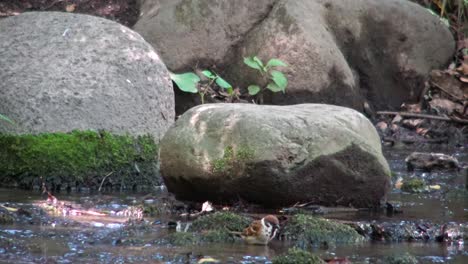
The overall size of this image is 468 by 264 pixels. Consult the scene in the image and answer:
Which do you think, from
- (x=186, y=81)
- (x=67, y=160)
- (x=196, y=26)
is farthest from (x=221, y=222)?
(x=196, y=26)

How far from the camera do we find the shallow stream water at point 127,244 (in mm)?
4402

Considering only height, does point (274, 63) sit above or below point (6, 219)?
above

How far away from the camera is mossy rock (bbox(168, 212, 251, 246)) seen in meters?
4.84

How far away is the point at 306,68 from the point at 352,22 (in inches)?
50.7

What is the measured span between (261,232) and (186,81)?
169 inches

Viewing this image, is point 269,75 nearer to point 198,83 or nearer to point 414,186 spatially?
point 198,83

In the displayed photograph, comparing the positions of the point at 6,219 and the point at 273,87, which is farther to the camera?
the point at 273,87

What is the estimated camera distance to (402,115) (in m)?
10.9

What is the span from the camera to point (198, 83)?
A: 9797mm

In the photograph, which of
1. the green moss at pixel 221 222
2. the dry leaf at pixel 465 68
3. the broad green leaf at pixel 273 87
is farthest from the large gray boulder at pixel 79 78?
the dry leaf at pixel 465 68

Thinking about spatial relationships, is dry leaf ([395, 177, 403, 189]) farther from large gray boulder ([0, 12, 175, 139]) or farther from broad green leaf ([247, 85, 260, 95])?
broad green leaf ([247, 85, 260, 95])

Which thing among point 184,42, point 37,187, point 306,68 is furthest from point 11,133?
point 306,68

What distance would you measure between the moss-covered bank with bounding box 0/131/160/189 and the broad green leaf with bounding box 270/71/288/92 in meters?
3.12

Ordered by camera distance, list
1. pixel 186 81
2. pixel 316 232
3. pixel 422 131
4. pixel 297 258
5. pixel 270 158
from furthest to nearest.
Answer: pixel 422 131 < pixel 186 81 < pixel 270 158 < pixel 316 232 < pixel 297 258
